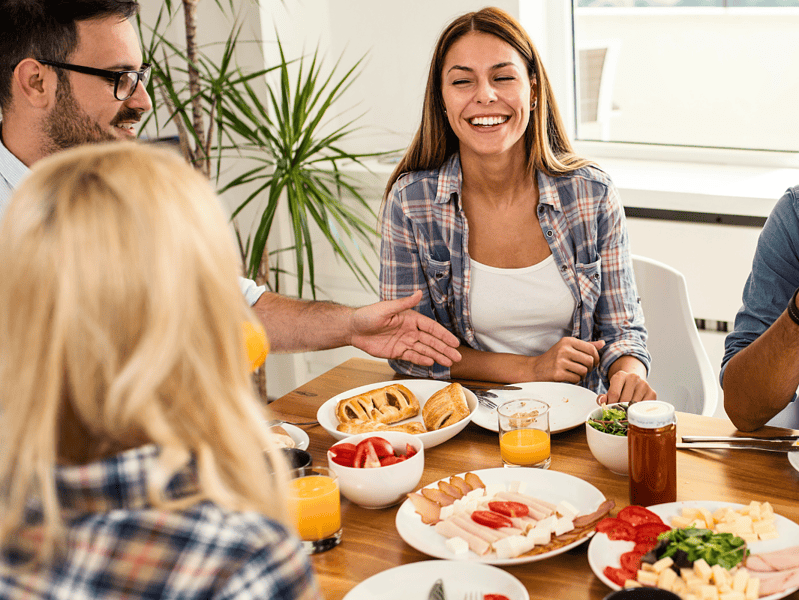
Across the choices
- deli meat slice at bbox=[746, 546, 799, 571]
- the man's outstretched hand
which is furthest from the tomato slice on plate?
the man's outstretched hand

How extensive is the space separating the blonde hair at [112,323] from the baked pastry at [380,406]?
32.1 inches

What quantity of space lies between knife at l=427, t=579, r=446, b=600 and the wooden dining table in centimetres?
10

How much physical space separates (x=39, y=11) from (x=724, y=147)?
2219 mm

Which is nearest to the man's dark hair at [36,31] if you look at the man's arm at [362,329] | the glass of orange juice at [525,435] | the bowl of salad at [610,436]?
the man's arm at [362,329]

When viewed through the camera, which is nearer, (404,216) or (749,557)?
(749,557)

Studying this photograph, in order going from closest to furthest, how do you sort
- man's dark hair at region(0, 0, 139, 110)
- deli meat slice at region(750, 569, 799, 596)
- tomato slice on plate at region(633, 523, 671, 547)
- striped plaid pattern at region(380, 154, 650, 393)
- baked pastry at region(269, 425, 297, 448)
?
deli meat slice at region(750, 569, 799, 596) < tomato slice on plate at region(633, 523, 671, 547) < baked pastry at region(269, 425, 297, 448) < man's dark hair at region(0, 0, 139, 110) < striped plaid pattern at region(380, 154, 650, 393)

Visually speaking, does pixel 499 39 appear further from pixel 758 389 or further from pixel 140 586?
pixel 140 586

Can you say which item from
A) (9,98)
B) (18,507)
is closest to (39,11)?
(9,98)

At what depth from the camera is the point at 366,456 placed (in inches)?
46.7

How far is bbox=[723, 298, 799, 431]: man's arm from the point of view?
134 centimetres

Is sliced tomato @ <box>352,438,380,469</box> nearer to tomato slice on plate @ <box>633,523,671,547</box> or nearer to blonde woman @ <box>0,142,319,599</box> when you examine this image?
tomato slice on plate @ <box>633,523,671,547</box>

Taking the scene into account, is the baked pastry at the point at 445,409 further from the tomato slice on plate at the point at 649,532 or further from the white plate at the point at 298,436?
the tomato slice on plate at the point at 649,532

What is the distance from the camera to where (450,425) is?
136cm

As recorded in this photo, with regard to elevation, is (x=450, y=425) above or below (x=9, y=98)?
below
